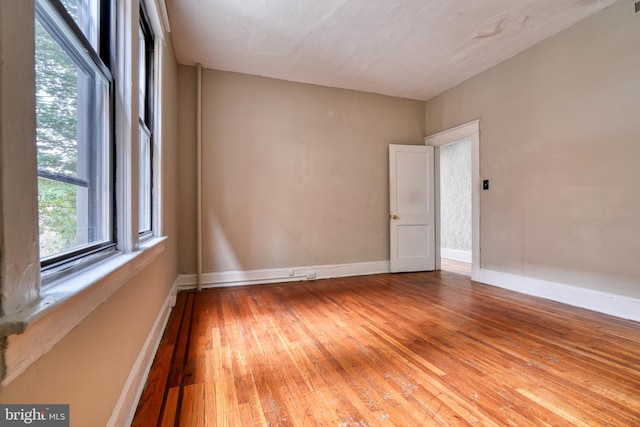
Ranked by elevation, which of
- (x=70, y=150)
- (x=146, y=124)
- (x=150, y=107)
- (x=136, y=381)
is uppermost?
(x=150, y=107)

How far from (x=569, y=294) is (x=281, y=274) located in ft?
11.0

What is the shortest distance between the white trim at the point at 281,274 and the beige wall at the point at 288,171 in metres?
0.09

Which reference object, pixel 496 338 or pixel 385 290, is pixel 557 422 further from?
pixel 385 290

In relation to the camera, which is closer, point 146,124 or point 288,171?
point 146,124

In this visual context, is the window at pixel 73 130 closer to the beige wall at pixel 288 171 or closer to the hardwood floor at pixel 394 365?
the hardwood floor at pixel 394 365

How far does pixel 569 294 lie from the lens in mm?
3061

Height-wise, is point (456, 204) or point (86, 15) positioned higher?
point (86, 15)

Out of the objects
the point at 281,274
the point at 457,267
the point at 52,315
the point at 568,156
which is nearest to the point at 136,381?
the point at 52,315

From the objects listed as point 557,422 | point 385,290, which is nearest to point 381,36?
point 385,290

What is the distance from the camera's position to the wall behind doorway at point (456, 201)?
611 centimetres

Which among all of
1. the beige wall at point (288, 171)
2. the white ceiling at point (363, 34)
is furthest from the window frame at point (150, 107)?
the beige wall at point (288, 171)

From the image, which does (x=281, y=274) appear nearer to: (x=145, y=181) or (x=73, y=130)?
(x=145, y=181)

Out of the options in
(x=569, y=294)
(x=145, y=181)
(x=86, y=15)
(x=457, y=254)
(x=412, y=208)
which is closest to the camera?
(x=86, y=15)

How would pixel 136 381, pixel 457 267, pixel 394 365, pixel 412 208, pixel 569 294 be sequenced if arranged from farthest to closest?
pixel 457 267 < pixel 412 208 < pixel 569 294 < pixel 394 365 < pixel 136 381
